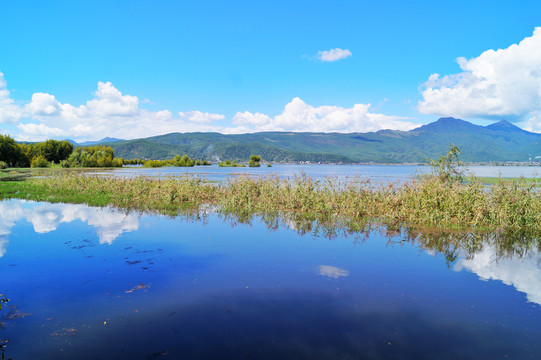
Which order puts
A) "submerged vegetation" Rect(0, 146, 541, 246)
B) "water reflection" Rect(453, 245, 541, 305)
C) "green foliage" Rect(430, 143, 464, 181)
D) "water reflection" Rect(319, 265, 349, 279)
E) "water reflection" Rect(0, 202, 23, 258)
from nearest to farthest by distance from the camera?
"water reflection" Rect(453, 245, 541, 305) < "water reflection" Rect(319, 265, 349, 279) < "water reflection" Rect(0, 202, 23, 258) < "submerged vegetation" Rect(0, 146, 541, 246) < "green foliage" Rect(430, 143, 464, 181)

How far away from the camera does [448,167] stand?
2436 cm

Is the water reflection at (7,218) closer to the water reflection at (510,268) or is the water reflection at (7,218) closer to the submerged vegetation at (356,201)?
the submerged vegetation at (356,201)

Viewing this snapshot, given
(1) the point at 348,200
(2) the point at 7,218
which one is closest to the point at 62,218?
(2) the point at 7,218

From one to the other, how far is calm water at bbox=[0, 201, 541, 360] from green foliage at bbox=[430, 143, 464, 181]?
10.9 metres

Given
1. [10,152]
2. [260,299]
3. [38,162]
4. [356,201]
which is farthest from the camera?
[38,162]

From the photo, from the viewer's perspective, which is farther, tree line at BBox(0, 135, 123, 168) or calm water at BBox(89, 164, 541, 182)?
tree line at BBox(0, 135, 123, 168)

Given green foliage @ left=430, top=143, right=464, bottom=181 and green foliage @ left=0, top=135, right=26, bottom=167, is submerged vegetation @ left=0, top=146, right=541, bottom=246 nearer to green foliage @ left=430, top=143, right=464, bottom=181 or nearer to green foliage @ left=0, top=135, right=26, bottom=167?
green foliage @ left=430, top=143, right=464, bottom=181

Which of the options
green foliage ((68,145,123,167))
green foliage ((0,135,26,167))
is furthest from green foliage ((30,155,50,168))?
green foliage ((68,145,123,167))

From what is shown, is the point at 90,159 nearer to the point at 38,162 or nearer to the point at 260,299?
the point at 38,162

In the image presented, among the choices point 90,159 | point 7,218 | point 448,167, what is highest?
point 90,159

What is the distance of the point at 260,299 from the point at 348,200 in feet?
50.9

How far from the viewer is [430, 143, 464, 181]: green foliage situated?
23.9 m

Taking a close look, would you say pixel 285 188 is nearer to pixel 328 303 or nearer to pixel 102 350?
pixel 328 303

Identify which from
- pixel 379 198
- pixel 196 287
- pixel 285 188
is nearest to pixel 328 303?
pixel 196 287
